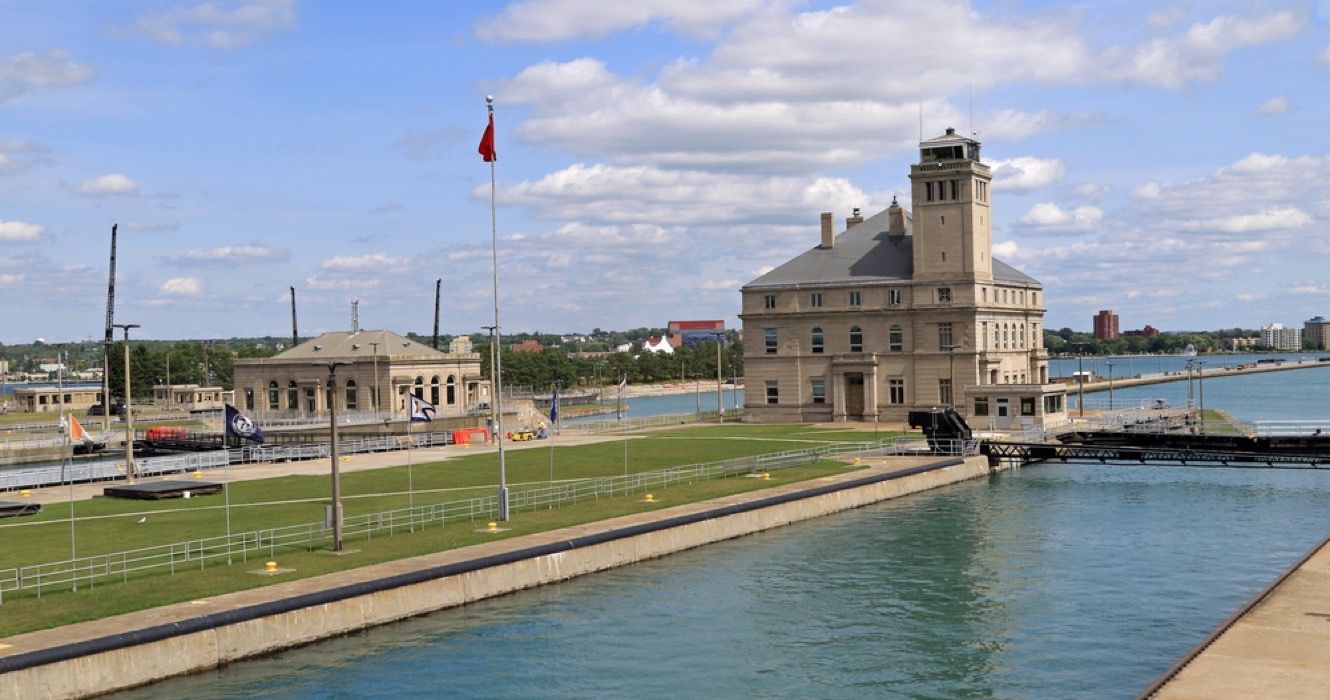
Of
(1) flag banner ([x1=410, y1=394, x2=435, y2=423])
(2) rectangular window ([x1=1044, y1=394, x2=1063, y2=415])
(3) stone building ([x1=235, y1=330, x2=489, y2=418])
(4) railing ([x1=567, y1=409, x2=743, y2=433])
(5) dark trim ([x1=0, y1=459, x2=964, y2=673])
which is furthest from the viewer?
(3) stone building ([x1=235, y1=330, x2=489, y2=418])

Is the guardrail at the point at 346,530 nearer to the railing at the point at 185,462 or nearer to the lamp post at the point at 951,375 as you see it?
the railing at the point at 185,462

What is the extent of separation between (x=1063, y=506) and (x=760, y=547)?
2040 cm

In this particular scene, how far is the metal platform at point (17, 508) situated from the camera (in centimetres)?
5359

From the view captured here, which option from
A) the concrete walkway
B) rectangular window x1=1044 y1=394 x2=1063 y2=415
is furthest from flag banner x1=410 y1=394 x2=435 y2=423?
rectangular window x1=1044 y1=394 x2=1063 y2=415

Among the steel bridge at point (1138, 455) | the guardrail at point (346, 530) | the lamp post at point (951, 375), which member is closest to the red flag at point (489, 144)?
the guardrail at point (346, 530)

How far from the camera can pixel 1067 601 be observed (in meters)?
41.9

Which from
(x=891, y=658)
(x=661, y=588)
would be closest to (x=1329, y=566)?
(x=891, y=658)

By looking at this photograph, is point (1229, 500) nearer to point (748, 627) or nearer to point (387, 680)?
point (748, 627)

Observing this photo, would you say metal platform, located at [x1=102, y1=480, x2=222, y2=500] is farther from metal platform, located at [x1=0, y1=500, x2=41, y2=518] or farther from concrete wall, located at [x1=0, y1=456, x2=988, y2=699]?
concrete wall, located at [x1=0, y1=456, x2=988, y2=699]

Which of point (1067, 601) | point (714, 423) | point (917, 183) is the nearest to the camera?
point (1067, 601)

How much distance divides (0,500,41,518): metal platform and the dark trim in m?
23.5

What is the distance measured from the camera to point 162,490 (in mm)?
59094

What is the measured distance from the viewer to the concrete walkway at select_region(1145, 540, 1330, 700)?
2594 cm

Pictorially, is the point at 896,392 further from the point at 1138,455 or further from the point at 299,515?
the point at 299,515
